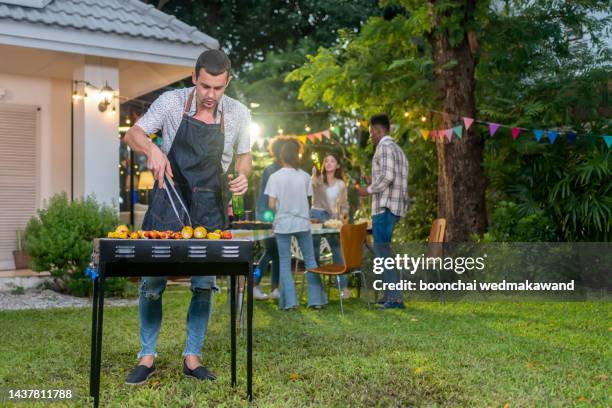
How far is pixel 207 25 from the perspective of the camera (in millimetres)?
21859

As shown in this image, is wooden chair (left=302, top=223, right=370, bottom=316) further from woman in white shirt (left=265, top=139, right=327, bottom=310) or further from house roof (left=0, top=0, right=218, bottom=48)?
house roof (left=0, top=0, right=218, bottom=48)

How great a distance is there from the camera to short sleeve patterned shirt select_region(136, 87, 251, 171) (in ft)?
15.1

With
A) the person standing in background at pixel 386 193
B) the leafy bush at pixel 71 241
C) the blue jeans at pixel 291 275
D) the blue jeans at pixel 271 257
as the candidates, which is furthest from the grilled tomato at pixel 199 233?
the leafy bush at pixel 71 241

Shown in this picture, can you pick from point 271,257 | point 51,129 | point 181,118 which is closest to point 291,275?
point 271,257

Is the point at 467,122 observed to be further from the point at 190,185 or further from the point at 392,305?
the point at 190,185

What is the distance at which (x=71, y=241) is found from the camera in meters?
9.52

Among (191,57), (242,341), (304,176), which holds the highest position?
(191,57)

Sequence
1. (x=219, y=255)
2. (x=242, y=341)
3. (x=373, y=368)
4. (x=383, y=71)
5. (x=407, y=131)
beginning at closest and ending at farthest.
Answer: (x=219, y=255), (x=373, y=368), (x=242, y=341), (x=383, y=71), (x=407, y=131)

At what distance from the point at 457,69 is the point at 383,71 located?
1.24 metres

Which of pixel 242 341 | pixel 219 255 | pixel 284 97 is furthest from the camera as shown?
pixel 284 97

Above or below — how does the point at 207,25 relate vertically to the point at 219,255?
above

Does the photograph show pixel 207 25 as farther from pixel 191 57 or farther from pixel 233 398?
pixel 233 398

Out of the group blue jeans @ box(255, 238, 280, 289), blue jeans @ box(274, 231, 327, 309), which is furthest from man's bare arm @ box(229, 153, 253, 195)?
blue jeans @ box(255, 238, 280, 289)

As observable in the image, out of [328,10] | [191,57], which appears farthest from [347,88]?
[328,10]
